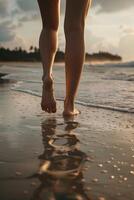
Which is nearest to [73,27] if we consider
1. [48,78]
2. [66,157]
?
[48,78]

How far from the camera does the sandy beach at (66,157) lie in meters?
1.33

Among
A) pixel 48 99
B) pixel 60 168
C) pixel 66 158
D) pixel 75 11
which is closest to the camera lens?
pixel 60 168

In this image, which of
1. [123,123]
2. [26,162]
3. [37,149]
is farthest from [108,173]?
[123,123]

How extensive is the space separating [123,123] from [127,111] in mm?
587

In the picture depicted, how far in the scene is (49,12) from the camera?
3.21 metres

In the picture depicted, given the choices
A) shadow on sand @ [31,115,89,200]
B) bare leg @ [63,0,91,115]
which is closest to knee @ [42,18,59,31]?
bare leg @ [63,0,91,115]

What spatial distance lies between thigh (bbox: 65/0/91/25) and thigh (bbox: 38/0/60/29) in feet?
0.79

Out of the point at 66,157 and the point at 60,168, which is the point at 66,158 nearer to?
the point at 66,157

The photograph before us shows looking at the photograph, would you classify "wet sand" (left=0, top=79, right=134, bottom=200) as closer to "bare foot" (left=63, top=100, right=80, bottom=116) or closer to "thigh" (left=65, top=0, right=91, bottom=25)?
"bare foot" (left=63, top=100, right=80, bottom=116)

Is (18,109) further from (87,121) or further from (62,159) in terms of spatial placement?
(62,159)

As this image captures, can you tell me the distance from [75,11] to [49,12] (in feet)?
1.10

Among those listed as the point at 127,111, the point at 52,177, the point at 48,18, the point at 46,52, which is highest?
the point at 48,18

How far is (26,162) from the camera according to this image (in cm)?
163

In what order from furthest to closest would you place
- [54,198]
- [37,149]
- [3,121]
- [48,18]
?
[48,18], [3,121], [37,149], [54,198]
